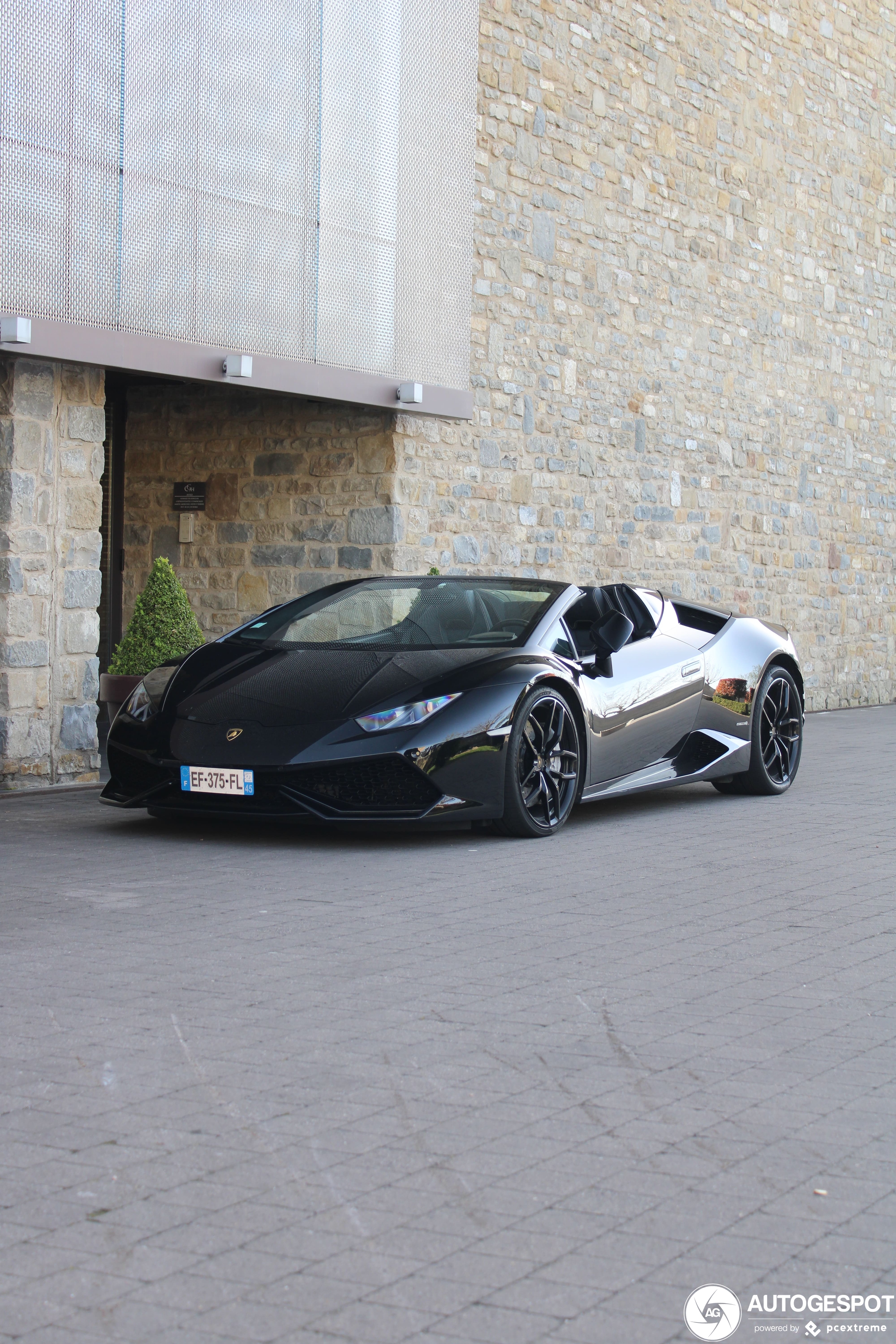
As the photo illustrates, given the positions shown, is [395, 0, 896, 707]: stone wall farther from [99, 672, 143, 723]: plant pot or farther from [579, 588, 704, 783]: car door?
[579, 588, 704, 783]: car door

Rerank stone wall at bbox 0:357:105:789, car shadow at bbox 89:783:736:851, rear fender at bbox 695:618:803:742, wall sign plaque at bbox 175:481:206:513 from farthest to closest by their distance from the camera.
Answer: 1. wall sign plaque at bbox 175:481:206:513
2. stone wall at bbox 0:357:105:789
3. rear fender at bbox 695:618:803:742
4. car shadow at bbox 89:783:736:851

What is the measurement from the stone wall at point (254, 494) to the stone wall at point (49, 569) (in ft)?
10.6

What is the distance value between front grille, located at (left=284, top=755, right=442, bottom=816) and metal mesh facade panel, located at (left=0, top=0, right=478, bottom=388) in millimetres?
3930

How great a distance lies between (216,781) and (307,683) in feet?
2.30

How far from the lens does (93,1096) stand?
389 centimetres

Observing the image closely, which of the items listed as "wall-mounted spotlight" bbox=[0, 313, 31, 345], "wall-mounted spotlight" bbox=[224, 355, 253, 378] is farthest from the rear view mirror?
"wall-mounted spotlight" bbox=[224, 355, 253, 378]

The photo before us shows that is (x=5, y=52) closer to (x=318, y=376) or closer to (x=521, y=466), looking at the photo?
(x=318, y=376)

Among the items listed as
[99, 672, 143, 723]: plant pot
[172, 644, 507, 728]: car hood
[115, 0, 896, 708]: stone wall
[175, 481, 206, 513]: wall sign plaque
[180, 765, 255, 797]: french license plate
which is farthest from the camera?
[175, 481, 206, 513]: wall sign plaque

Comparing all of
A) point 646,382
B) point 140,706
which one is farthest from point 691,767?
point 646,382

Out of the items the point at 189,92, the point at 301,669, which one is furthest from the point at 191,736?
the point at 189,92

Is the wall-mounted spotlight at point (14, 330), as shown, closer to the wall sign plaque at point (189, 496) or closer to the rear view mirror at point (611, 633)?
the rear view mirror at point (611, 633)

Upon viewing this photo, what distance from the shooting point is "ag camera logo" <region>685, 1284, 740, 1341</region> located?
8.87 feet

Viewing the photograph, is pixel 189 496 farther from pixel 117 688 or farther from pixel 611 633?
pixel 611 633

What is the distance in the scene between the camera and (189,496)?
46.4 feet
